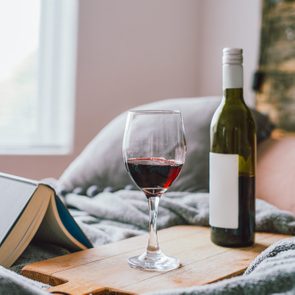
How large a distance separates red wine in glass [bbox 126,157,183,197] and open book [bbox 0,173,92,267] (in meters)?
0.15

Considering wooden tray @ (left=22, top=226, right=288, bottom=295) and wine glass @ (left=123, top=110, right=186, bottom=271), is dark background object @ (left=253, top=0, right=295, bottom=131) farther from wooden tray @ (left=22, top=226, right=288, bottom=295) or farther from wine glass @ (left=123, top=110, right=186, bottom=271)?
wine glass @ (left=123, top=110, right=186, bottom=271)

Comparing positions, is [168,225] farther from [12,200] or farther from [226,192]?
[12,200]

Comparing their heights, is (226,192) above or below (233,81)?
below

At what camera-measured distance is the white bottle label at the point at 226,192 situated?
0.99m

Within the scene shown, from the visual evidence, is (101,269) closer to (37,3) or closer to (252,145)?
(252,145)

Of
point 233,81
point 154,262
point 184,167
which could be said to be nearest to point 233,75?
point 233,81

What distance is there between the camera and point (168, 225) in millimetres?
1208

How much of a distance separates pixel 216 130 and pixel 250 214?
158mm

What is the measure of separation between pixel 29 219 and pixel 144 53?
6.44 feet

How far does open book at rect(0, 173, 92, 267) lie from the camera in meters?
0.87

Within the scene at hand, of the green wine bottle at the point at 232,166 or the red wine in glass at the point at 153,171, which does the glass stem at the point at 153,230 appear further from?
the green wine bottle at the point at 232,166

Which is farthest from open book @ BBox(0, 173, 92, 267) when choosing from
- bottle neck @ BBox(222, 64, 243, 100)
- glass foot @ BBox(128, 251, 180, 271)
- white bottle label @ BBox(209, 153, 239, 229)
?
bottle neck @ BBox(222, 64, 243, 100)

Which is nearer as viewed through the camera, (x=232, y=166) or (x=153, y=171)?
(x=153, y=171)

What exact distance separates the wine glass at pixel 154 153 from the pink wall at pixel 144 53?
1504 millimetres
